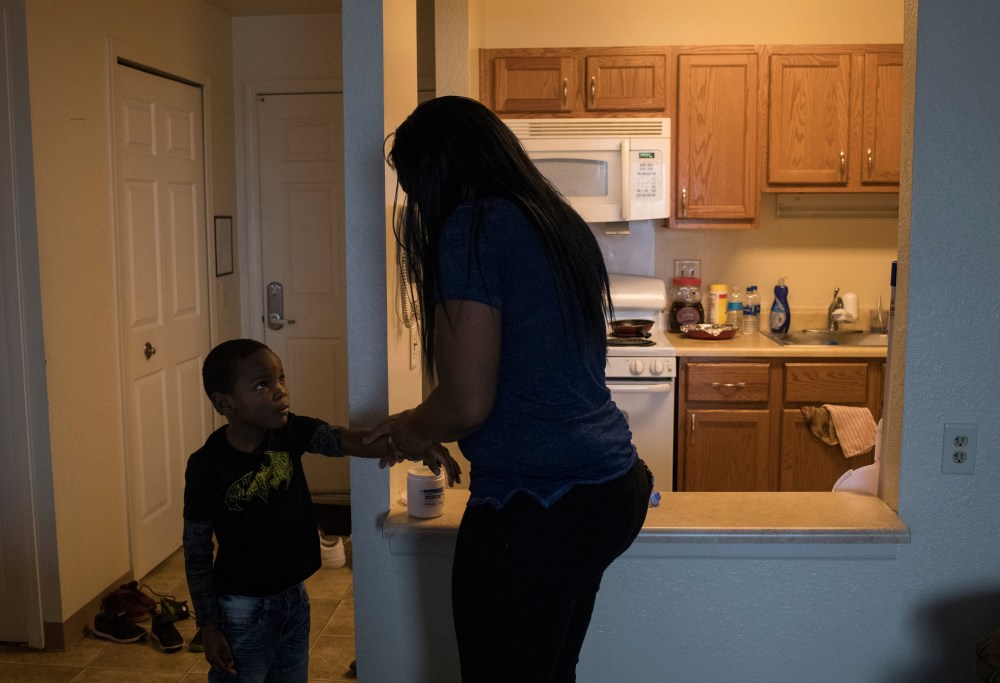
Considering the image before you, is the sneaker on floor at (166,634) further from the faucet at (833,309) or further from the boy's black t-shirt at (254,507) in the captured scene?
the faucet at (833,309)

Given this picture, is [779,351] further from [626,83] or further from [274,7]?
[274,7]

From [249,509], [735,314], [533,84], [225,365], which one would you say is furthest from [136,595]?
[735,314]

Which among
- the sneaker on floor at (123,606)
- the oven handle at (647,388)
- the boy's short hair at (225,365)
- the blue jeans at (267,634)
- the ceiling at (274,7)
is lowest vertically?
the sneaker on floor at (123,606)

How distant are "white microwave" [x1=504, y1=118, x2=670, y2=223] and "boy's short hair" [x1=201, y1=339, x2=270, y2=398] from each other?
2400 millimetres

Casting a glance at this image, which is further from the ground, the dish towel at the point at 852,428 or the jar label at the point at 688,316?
the jar label at the point at 688,316

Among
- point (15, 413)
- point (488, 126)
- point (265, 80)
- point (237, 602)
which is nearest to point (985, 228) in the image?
point (488, 126)

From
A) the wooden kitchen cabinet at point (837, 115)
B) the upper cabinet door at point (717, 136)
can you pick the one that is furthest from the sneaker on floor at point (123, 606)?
the wooden kitchen cabinet at point (837, 115)

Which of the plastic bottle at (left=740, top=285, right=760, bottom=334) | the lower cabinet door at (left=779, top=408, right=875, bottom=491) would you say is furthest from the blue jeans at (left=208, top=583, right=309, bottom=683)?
the plastic bottle at (left=740, top=285, right=760, bottom=334)

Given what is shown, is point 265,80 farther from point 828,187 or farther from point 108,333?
point 828,187

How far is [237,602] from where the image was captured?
192 cm

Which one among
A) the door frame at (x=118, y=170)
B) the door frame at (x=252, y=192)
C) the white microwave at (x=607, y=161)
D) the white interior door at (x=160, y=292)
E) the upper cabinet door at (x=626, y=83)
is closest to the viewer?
the door frame at (x=118, y=170)

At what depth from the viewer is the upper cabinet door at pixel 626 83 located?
4199 mm

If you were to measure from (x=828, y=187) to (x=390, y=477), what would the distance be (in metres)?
2.81

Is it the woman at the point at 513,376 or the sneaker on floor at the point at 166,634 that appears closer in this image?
the woman at the point at 513,376
